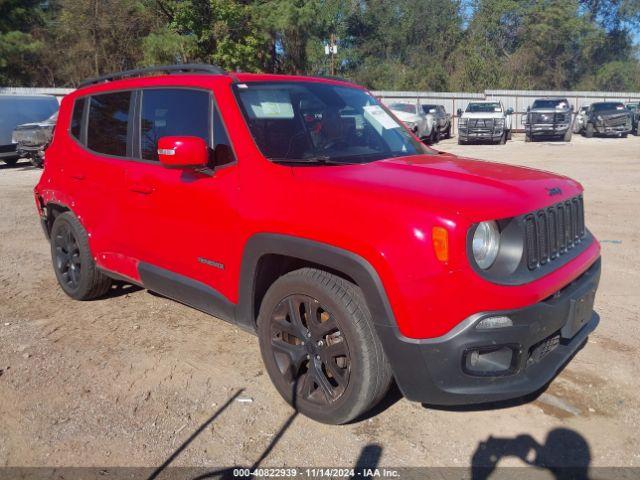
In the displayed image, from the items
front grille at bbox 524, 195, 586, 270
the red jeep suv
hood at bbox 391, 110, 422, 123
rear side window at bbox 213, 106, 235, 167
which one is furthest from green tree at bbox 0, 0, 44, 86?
front grille at bbox 524, 195, 586, 270

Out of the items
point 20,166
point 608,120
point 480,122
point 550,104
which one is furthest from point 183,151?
point 608,120

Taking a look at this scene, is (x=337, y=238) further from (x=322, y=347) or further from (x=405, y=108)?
(x=405, y=108)

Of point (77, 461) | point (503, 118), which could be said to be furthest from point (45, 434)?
point (503, 118)

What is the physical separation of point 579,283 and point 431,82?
5023 centimetres

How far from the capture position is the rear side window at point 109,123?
14.4 feet

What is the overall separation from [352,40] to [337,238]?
53172mm

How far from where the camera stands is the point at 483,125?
971 inches

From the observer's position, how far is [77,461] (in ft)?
9.50

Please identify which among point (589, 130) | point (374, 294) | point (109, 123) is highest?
point (109, 123)

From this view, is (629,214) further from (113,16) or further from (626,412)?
(113,16)

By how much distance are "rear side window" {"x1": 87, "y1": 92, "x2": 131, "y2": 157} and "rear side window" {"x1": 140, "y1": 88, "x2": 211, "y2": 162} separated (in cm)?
24

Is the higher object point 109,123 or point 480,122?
point 109,123

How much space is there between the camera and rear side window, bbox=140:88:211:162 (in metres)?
3.78

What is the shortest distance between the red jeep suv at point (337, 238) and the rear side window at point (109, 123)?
0.7 inches
